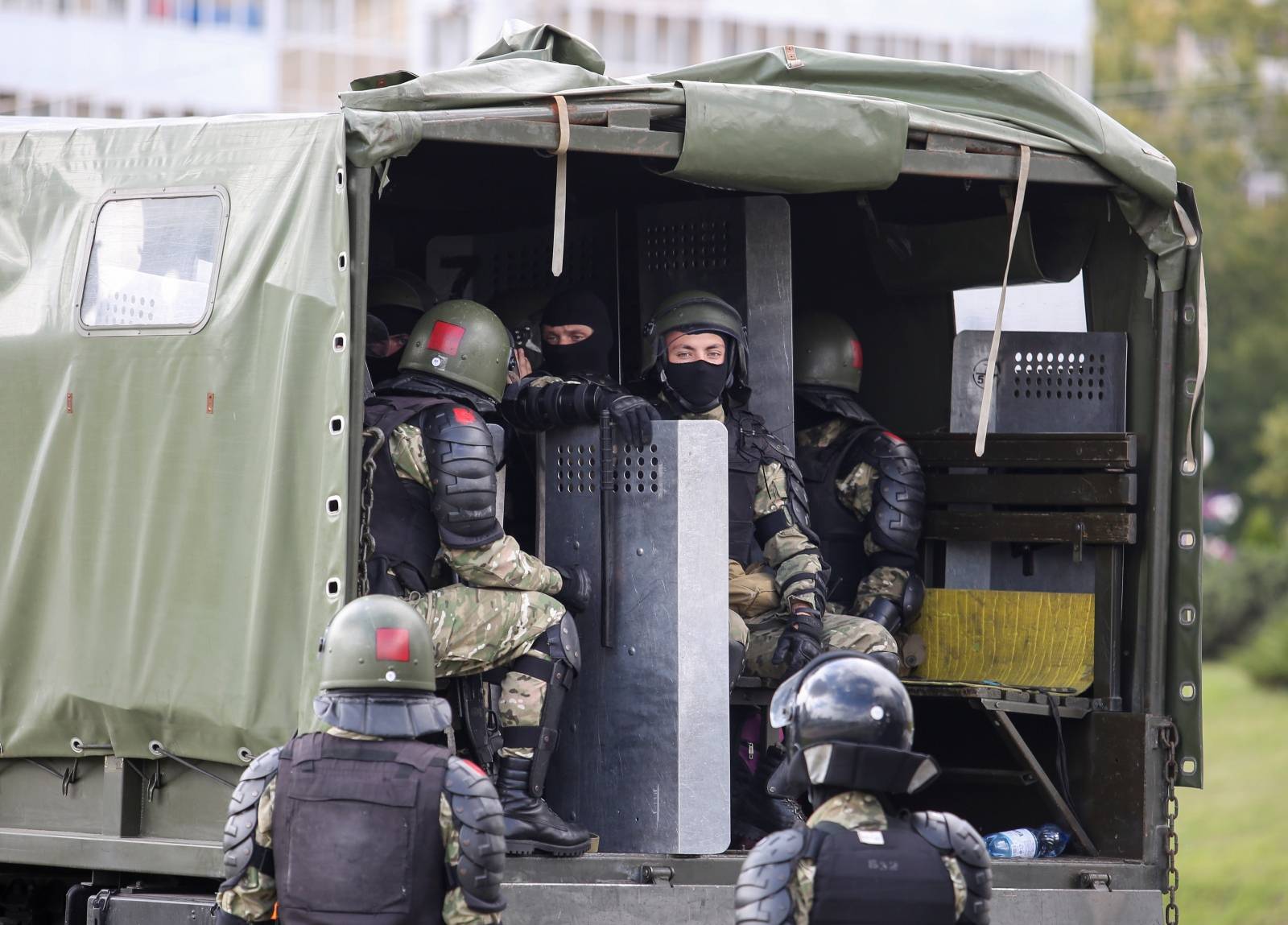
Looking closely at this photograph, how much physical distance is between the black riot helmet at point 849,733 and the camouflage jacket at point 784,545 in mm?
2500

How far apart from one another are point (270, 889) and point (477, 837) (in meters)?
0.61

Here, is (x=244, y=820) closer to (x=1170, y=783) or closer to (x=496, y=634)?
(x=496, y=634)

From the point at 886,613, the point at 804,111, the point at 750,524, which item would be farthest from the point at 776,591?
the point at 804,111

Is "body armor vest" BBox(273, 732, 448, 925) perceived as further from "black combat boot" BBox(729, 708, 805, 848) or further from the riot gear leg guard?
"black combat boot" BBox(729, 708, 805, 848)

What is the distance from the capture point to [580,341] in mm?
7859

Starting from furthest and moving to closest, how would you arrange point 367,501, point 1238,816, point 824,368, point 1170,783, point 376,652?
1. point 1238,816
2. point 824,368
3. point 1170,783
4. point 367,501
5. point 376,652

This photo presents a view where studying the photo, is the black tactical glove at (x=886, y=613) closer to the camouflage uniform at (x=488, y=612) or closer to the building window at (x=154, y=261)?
the camouflage uniform at (x=488, y=612)

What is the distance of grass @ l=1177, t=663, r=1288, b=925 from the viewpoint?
16172mm

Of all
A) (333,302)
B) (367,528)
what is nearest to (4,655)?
(367,528)

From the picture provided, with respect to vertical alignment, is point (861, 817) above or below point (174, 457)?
Answer: below

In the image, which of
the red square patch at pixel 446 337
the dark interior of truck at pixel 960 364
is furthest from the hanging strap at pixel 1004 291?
the red square patch at pixel 446 337

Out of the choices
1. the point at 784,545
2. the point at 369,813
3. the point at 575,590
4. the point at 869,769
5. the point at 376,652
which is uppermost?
the point at 784,545

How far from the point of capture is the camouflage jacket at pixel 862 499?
7.77 metres

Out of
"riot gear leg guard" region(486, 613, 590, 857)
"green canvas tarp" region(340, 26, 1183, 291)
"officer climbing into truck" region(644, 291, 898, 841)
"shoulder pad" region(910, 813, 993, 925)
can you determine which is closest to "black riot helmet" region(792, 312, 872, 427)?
"officer climbing into truck" region(644, 291, 898, 841)
